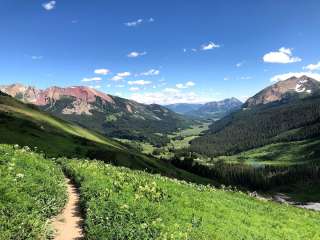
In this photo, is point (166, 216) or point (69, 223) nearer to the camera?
point (166, 216)

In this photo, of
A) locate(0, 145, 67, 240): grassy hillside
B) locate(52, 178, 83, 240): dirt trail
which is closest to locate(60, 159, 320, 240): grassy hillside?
locate(52, 178, 83, 240): dirt trail

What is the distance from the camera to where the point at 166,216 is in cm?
2680

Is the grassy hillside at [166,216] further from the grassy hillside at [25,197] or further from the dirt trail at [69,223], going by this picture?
the grassy hillside at [25,197]

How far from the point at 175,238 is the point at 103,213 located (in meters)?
5.67

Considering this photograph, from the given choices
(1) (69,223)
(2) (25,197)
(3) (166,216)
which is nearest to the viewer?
(2) (25,197)

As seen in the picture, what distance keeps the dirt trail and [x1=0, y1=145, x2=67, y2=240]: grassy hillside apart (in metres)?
0.61

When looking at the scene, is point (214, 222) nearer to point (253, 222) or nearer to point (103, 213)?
point (253, 222)

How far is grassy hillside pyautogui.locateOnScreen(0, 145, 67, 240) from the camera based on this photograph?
2212 centimetres

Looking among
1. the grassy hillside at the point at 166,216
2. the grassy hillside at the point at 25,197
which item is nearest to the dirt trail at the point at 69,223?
the grassy hillside at the point at 25,197

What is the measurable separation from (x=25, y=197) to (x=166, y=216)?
8475mm

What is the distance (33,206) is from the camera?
2611cm

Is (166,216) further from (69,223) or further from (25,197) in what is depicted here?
(25,197)

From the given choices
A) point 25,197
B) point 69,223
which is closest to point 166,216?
point 69,223

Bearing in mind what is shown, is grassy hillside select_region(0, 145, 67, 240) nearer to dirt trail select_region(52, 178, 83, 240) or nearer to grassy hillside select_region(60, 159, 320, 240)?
dirt trail select_region(52, 178, 83, 240)
